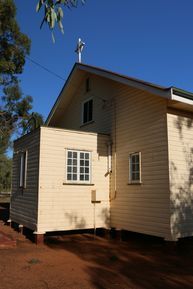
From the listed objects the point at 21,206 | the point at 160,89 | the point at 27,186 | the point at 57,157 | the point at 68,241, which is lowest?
the point at 68,241

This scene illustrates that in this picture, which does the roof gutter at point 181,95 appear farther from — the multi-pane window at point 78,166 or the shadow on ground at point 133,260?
the shadow on ground at point 133,260

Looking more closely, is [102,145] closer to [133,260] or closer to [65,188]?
[65,188]

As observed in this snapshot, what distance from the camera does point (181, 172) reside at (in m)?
10.2

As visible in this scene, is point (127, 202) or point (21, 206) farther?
point (21, 206)

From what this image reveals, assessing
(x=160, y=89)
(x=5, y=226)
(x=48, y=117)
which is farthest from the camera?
(x=48, y=117)

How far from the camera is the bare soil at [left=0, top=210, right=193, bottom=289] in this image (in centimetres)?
612

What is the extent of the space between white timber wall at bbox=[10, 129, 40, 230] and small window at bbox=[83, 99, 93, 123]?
353 centimetres

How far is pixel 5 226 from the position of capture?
46.9 ft

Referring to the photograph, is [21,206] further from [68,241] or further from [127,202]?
[127,202]

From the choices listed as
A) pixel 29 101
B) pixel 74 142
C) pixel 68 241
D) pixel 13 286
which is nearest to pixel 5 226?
pixel 68 241

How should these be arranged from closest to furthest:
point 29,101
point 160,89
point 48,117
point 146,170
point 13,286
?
point 13,286, point 160,89, point 146,170, point 48,117, point 29,101

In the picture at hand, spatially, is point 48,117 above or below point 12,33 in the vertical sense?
below

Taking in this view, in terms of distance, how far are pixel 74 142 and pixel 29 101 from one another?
810 inches

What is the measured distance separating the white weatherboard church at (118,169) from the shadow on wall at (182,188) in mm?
30
